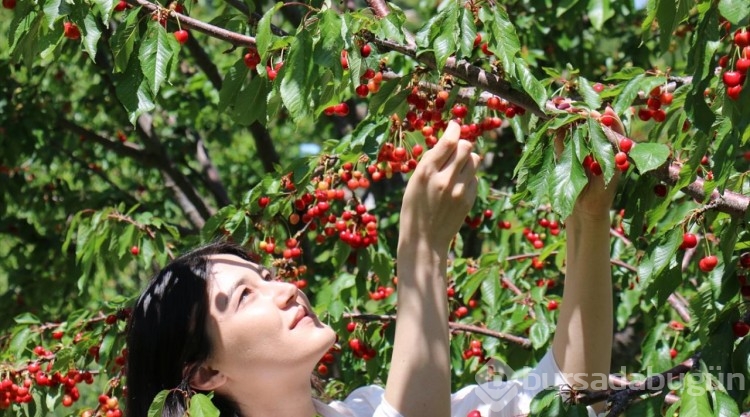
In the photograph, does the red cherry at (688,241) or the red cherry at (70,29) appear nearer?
the red cherry at (688,241)

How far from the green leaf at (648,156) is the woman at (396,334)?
0.08 meters

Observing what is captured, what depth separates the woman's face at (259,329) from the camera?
2004mm

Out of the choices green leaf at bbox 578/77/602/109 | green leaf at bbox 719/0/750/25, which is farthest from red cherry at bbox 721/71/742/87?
green leaf at bbox 578/77/602/109

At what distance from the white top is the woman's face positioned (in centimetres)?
18

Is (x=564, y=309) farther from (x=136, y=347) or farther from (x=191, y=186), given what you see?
(x=191, y=186)

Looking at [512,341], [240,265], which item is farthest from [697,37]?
[512,341]

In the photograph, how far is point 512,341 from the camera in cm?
350

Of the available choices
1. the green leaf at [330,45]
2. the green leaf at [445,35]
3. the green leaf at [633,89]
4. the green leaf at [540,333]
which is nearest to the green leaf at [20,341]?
the green leaf at [540,333]

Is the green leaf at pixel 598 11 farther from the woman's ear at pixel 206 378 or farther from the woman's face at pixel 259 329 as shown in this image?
the woman's ear at pixel 206 378

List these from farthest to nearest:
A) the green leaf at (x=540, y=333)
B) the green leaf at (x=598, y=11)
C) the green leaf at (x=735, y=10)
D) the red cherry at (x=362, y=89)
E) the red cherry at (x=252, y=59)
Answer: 1. the green leaf at (x=598, y=11)
2. the green leaf at (x=540, y=333)
3. the red cherry at (x=362, y=89)
4. the red cherry at (x=252, y=59)
5. the green leaf at (x=735, y=10)

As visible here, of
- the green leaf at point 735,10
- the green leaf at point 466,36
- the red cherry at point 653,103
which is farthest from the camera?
the red cherry at point 653,103

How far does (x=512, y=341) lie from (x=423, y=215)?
1.66 meters

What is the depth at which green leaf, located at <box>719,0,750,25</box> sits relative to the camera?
1.76 m

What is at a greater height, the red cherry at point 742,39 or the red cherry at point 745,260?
the red cherry at point 742,39
